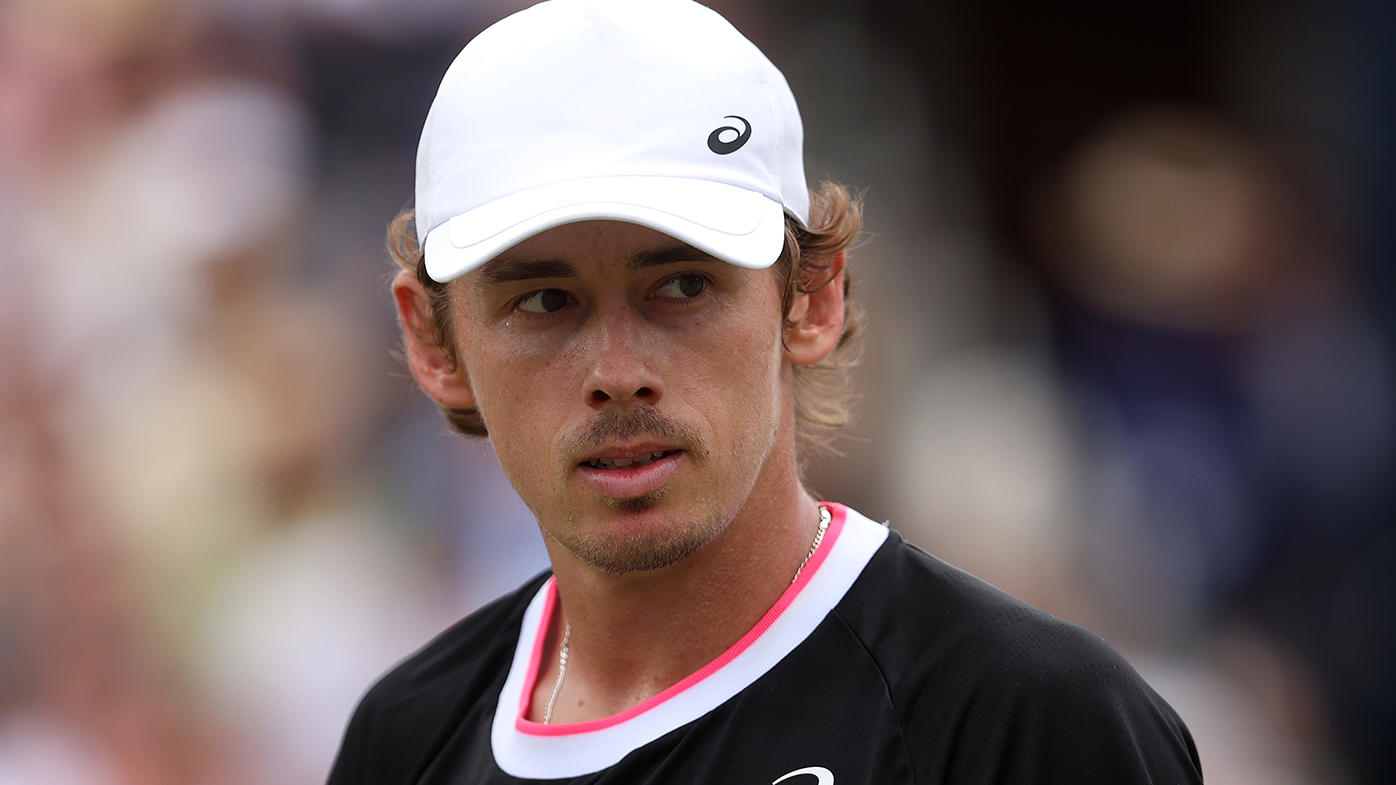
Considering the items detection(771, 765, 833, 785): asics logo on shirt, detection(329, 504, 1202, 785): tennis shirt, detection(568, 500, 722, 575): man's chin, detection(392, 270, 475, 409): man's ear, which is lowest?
detection(771, 765, 833, 785): asics logo on shirt

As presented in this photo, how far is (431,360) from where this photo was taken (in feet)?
8.25

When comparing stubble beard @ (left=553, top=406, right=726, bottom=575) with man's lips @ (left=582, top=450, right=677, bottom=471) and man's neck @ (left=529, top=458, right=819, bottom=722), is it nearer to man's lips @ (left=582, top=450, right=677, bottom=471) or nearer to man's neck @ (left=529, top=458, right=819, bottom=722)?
man's lips @ (left=582, top=450, right=677, bottom=471)

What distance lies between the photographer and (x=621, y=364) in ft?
6.48

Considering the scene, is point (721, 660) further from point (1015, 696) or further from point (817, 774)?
point (1015, 696)

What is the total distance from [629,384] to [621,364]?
4 cm

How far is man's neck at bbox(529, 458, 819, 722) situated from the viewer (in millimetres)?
2189

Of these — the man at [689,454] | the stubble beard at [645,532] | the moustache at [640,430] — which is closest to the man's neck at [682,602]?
the man at [689,454]

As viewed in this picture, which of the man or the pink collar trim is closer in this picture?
the man

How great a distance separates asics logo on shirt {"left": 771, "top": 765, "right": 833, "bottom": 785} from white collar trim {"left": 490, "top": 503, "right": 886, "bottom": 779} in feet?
0.62

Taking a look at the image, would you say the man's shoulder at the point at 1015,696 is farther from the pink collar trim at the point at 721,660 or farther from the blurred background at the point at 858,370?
the blurred background at the point at 858,370

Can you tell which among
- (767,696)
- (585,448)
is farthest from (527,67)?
(767,696)

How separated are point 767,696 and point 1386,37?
15.3ft

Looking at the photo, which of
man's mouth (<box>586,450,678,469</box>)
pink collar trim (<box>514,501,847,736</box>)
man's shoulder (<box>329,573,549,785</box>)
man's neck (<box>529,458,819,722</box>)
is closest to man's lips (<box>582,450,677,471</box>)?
man's mouth (<box>586,450,678,469</box>)

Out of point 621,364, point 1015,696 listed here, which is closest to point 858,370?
point 621,364
